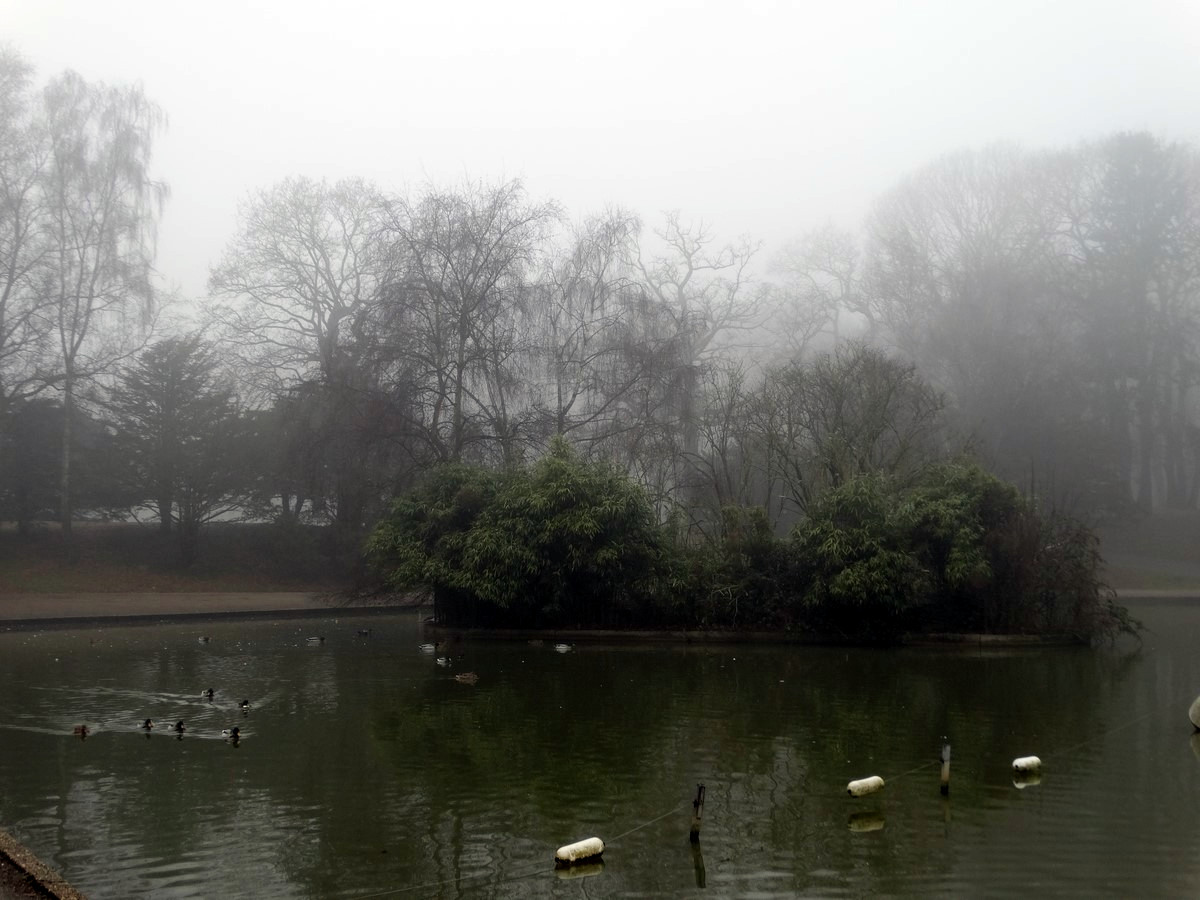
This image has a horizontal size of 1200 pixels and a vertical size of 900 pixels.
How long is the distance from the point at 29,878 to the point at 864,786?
6.36m

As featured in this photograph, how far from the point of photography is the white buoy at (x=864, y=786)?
367 inches

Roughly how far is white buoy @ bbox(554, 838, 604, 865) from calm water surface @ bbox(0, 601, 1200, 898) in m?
0.14

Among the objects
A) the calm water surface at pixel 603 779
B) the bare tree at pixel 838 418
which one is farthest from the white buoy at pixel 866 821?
the bare tree at pixel 838 418

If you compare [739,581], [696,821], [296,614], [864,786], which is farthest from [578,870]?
[296,614]

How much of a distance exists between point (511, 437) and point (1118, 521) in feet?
84.6

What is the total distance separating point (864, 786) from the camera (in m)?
9.39

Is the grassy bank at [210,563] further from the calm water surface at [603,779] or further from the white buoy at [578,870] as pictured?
the white buoy at [578,870]

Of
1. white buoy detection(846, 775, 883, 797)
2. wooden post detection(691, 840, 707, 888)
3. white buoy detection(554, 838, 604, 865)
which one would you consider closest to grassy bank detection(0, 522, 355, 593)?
white buoy detection(846, 775, 883, 797)

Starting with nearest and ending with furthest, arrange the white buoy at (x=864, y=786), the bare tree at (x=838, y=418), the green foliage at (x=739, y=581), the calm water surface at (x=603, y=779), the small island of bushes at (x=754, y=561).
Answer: the calm water surface at (x=603, y=779) → the white buoy at (x=864, y=786) → the small island of bushes at (x=754, y=561) → the green foliage at (x=739, y=581) → the bare tree at (x=838, y=418)

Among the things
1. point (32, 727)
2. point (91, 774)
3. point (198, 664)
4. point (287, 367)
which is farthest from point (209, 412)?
point (91, 774)

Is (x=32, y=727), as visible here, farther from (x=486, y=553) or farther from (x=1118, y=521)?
(x=1118, y=521)

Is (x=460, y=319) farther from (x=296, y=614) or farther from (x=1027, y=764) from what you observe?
(x=1027, y=764)

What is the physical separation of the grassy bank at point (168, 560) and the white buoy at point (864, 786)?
89.0ft

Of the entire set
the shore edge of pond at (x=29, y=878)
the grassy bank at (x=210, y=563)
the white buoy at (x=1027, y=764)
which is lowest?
the white buoy at (x=1027, y=764)
